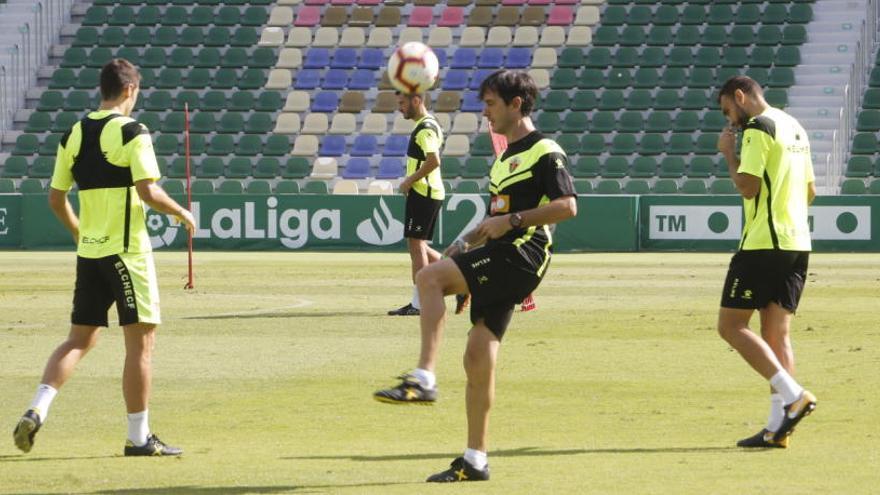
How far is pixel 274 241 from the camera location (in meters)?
34.5

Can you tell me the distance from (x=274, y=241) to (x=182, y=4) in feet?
46.6

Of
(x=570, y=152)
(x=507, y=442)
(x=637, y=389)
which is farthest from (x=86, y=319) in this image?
(x=570, y=152)

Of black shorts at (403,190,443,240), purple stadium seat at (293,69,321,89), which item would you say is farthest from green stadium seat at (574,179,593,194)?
black shorts at (403,190,443,240)

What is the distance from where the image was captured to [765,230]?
9.07 meters

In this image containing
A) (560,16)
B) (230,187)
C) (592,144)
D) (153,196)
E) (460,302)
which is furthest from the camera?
(560,16)

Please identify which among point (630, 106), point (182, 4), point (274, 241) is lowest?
point (274, 241)

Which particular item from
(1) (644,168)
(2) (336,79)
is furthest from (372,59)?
(1) (644,168)

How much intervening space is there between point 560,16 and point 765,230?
3532cm

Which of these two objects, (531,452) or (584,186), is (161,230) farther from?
(531,452)

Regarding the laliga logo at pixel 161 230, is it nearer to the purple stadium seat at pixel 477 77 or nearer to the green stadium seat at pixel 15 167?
the green stadium seat at pixel 15 167

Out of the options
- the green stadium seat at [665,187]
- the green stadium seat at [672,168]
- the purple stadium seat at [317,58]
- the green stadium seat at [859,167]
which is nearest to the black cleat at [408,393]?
the green stadium seat at [665,187]

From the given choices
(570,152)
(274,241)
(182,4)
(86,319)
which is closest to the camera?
(86,319)

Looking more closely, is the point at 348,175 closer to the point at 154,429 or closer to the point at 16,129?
the point at 16,129

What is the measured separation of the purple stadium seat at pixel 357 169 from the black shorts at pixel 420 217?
71.8ft
